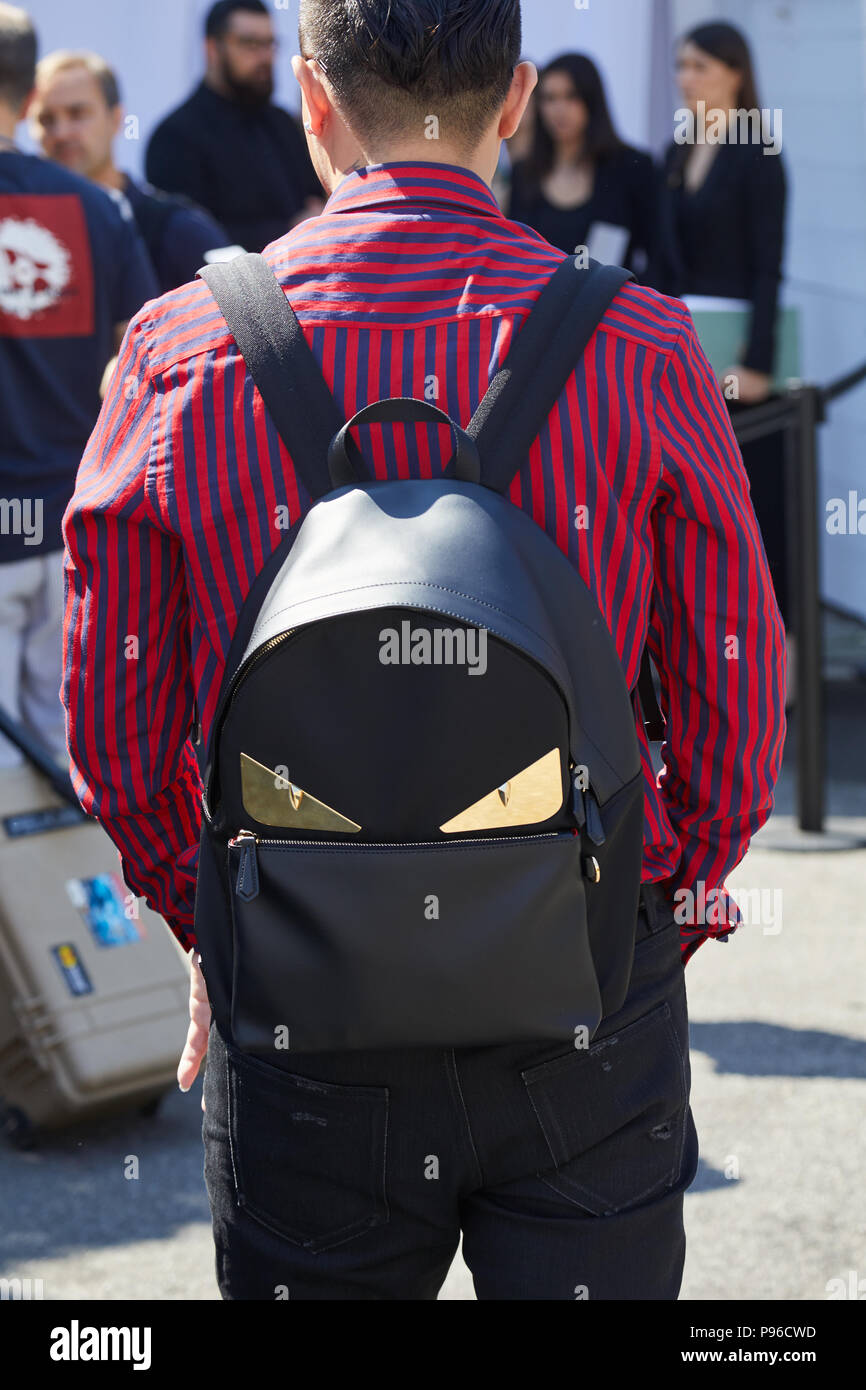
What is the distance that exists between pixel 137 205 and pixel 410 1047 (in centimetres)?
404

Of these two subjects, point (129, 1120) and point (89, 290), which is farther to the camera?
point (89, 290)

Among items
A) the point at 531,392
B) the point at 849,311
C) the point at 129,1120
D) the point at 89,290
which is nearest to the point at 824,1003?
the point at 129,1120

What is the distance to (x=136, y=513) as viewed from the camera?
145 cm

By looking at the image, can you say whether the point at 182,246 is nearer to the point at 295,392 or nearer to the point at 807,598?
the point at 807,598

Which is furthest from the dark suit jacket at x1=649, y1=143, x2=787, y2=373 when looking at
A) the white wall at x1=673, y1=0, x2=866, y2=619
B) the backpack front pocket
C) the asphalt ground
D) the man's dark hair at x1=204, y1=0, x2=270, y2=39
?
the backpack front pocket

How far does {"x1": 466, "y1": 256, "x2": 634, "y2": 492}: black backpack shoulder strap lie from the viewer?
1.37 meters

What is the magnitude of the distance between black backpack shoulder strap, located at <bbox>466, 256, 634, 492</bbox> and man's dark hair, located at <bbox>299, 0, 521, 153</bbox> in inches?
7.8

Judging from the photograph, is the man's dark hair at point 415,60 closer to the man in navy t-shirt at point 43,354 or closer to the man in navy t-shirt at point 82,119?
the man in navy t-shirt at point 43,354

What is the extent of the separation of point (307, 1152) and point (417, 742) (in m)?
0.40

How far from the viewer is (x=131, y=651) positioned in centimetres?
152

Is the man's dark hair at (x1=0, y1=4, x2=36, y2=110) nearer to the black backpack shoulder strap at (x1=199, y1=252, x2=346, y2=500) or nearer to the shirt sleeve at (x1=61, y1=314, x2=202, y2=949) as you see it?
the shirt sleeve at (x1=61, y1=314, x2=202, y2=949)

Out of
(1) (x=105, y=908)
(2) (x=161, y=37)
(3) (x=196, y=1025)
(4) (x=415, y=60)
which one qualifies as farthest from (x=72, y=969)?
(2) (x=161, y=37)

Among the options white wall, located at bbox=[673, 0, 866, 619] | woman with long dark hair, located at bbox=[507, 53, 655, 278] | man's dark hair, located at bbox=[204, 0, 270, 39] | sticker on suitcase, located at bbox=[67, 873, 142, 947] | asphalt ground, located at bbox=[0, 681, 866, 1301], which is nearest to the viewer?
asphalt ground, located at bbox=[0, 681, 866, 1301]
